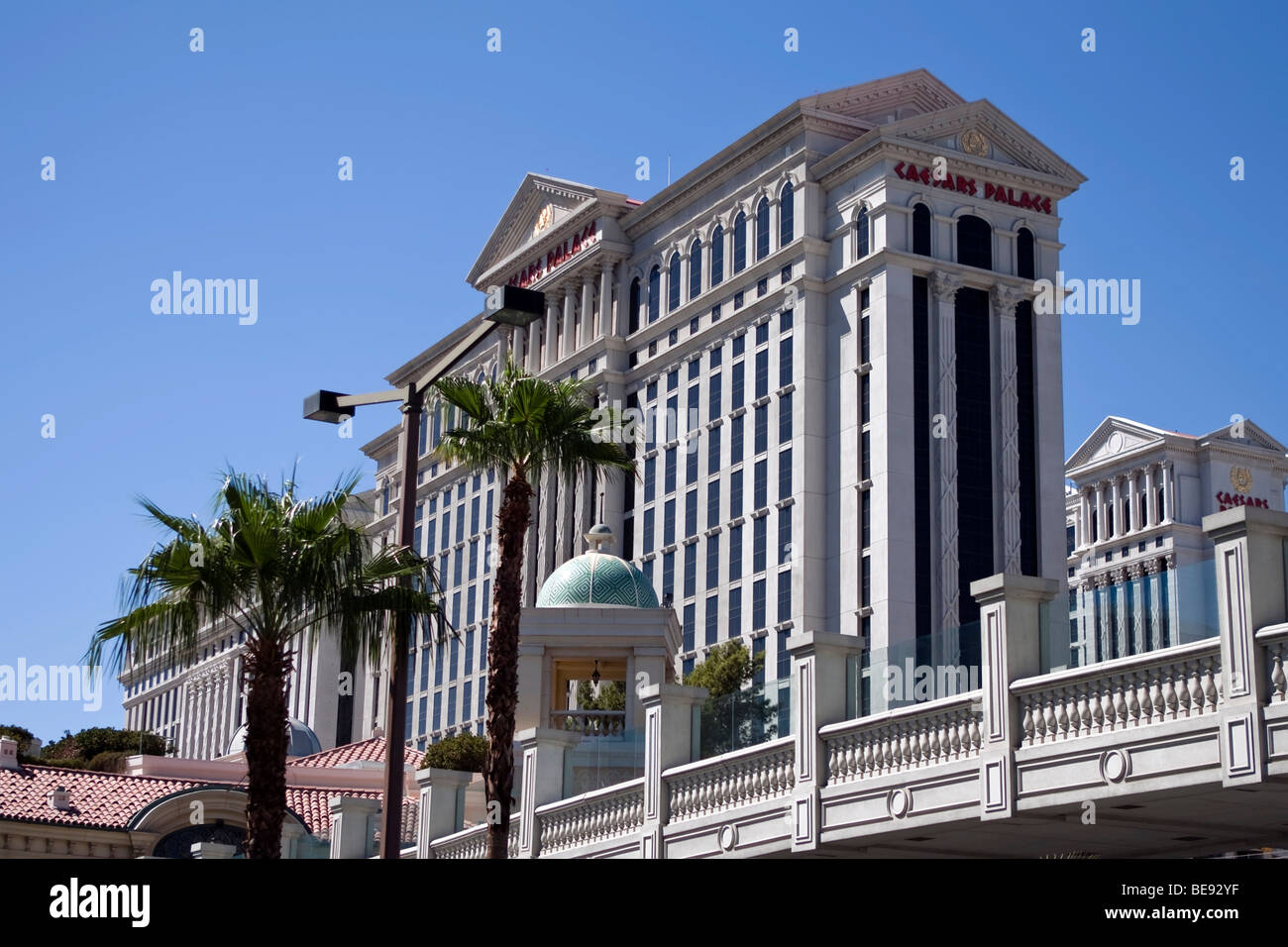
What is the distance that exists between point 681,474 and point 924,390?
16514mm

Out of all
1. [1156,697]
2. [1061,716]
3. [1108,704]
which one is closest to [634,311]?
[1061,716]

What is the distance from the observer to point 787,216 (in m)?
87.6

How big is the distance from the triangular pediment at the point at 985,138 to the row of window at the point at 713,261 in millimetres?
7368

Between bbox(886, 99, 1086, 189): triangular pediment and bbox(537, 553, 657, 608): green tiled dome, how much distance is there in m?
46.7

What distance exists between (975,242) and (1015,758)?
68.6 m

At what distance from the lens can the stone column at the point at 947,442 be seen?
259ft

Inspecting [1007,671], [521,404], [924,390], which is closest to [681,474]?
[924,390]

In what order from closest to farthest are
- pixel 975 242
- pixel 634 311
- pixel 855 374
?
pixel 855 374, pixel 975 242, pixel 634 311

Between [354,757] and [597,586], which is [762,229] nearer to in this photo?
[354,757]

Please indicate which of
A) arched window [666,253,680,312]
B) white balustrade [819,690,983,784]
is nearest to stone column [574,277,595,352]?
arched window [666,253,680,312]

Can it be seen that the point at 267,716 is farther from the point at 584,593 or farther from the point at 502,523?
the point at 584,593

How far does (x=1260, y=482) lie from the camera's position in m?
130

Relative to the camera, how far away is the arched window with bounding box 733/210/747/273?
90.8 metres

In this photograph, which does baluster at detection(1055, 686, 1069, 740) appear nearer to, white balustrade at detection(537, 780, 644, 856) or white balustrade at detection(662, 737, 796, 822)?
white balustrade at detection(662, 737, 796, 822)
